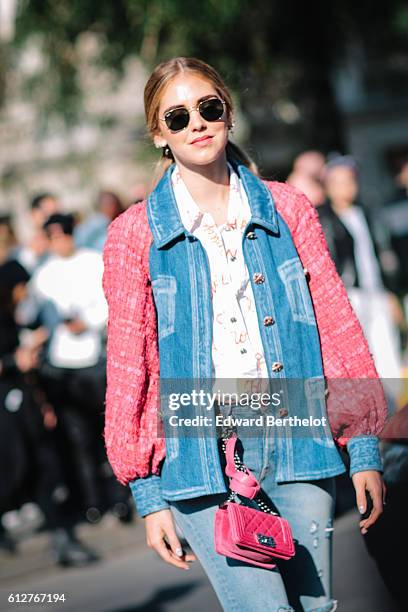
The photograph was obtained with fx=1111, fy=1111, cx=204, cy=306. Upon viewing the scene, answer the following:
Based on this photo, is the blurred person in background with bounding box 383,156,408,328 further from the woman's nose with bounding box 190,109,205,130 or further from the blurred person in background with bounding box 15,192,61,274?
the woman's nose with bounding box 190,109,205,130

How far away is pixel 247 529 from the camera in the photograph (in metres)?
2.69

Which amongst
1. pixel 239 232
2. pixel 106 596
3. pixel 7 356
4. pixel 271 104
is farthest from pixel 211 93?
pixel 271 104

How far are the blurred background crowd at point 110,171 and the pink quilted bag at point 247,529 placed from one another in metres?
0.49

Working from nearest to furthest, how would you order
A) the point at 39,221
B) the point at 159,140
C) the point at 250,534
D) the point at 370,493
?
→ 1. the point at 250,534
2. the point at 370,493
3. the point at 159,140
4. the point at 39,221

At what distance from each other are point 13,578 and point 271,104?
33.6 feet

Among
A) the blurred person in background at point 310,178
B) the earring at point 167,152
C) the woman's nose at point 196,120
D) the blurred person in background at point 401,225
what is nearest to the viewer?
the woman's nose at point 196,120

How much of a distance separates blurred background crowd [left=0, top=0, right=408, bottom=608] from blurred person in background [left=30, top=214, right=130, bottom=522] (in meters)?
0.01

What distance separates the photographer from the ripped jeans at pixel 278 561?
2756 mm

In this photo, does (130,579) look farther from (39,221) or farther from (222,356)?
(39,221)

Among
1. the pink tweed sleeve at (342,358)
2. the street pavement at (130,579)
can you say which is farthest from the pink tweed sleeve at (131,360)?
the street pavement at (130,579)

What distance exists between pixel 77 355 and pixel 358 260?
1.95 m

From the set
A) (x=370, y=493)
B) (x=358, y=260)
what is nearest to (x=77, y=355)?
(x=358, y=260)

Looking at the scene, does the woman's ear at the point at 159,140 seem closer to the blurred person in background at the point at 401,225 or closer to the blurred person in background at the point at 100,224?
the blurred person in background at the point at 100,224

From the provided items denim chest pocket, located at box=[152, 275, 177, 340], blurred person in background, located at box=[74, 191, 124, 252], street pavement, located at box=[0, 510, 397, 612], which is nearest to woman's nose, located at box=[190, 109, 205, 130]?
denim chest pocket, located at box=[152, 275, 177, 340]
